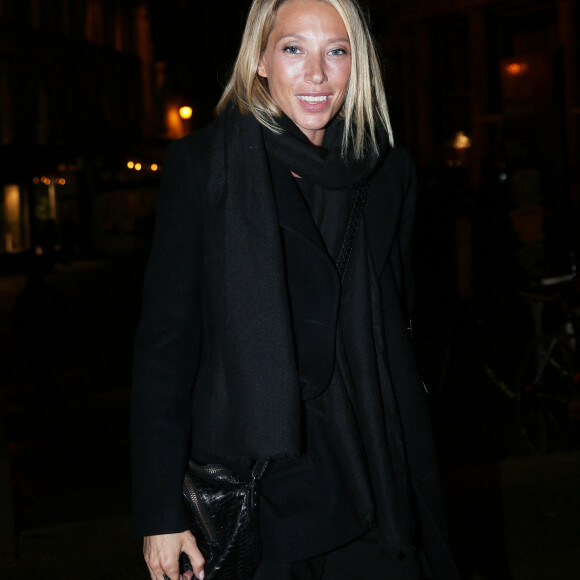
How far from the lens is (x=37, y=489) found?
5754 mm

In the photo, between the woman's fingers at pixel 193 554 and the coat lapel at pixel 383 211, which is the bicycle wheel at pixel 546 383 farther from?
the woman's fingers at pixel 193 554

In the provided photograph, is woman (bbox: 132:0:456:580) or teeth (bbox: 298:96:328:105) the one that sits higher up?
teeth (bbox: 298:96:328:105)

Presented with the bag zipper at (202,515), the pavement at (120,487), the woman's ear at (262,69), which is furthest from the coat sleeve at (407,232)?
the pavement at (120,487)

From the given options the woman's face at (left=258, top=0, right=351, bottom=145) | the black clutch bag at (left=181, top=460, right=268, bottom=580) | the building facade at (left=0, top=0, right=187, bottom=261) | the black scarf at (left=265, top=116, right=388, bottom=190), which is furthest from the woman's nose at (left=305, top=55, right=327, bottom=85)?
the building facade at (left=0, top=0, right=187, bottom=261)

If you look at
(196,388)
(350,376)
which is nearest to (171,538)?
(196,388)

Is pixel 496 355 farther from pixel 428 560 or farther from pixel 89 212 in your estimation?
pixel 89 212

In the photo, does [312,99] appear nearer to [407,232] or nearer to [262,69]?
[262,69]

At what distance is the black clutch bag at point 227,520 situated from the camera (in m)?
1.88

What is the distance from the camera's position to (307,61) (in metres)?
2.01

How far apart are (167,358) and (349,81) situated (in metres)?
0.79

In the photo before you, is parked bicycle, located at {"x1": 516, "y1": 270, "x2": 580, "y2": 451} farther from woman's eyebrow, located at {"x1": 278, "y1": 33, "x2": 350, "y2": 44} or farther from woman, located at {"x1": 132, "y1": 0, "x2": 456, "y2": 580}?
woman's eyebrow, located at {"x1": 278, "y1": 33, "x2": 350, "y2": 44}

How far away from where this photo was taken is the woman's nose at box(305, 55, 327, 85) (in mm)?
1999

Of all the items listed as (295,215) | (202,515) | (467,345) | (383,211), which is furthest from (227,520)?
(467,345)

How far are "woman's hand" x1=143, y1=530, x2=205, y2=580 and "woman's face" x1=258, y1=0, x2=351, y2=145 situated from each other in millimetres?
985
